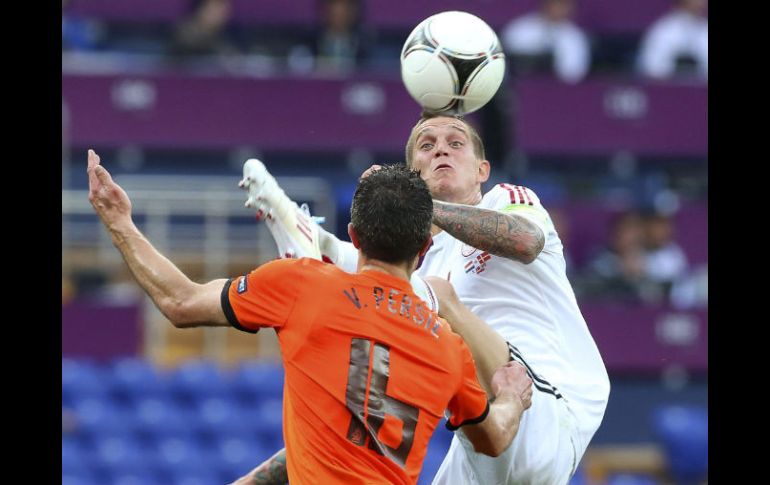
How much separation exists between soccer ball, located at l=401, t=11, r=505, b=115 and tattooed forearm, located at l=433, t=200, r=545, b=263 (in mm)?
873

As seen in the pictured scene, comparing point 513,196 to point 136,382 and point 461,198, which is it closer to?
point 461,198

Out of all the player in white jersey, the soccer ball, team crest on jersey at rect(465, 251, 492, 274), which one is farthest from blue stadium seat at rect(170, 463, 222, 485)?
the soccer ball

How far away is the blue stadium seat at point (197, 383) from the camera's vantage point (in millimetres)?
13562

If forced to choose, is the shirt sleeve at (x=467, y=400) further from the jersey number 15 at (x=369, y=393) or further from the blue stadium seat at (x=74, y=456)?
the blue stadium seat at (x=74, y=456)

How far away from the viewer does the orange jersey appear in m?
5.55

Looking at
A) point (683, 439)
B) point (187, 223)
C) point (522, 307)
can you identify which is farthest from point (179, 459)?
point (522, 307)

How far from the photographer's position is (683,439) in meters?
13.4

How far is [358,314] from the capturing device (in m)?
5.57

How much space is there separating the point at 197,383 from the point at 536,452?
740cm

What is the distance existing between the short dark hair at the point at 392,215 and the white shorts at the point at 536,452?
124cm

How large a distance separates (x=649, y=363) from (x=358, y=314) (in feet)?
29.7

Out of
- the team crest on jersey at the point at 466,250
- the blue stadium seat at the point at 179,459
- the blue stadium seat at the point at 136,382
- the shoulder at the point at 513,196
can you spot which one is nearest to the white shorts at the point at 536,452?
the team crest on jersey at the point at 466,250
